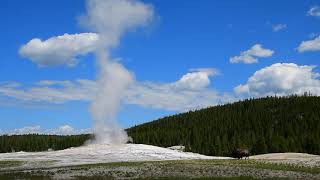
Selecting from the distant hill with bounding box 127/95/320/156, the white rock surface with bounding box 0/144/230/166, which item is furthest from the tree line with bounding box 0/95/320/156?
the white rock surface with bounding box 0/144/230/166

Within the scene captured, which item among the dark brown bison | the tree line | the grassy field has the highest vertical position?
the tree line

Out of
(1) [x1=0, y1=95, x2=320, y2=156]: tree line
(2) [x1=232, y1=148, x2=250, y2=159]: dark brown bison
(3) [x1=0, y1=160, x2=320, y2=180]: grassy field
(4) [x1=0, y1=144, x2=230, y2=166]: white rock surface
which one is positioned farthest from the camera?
A: (1) [x1=0, y1=95, x2=320, y2=156]: tree line

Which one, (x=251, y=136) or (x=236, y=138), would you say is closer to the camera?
(x=236, y=138)

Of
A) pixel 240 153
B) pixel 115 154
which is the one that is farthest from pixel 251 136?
pixel 240 153

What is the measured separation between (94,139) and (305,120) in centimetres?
9072

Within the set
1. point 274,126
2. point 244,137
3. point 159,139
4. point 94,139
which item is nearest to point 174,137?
point 159,139

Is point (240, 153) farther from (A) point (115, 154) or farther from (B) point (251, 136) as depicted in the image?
(B) point (251, 136)

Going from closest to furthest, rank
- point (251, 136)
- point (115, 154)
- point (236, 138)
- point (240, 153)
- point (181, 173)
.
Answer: point (181, 173) → point (240, 153) → point (115, 154) → point (236, 138) → point (251, 136)

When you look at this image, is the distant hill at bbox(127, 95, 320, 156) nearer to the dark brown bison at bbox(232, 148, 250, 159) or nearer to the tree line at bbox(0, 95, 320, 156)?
the tree line at bbox(0, 95, 320, 156)

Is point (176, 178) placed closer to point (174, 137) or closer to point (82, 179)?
point (82, 179)

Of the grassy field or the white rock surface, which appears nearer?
the grassy field

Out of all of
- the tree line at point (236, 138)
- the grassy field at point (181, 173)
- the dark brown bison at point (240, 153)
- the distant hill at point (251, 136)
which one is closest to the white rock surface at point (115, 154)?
the dark brown bison at point (240, 153)

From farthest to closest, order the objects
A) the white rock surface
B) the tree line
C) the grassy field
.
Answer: the tree line, the white rock surface, the grassy field

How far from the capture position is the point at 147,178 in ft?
126
